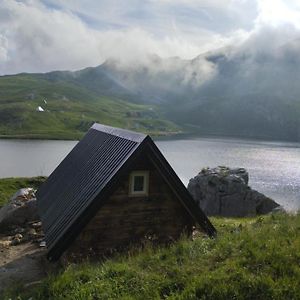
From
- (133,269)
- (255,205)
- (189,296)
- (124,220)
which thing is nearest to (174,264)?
(133,269)

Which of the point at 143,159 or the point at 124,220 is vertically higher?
the point at 143,159

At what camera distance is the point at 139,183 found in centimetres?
1856

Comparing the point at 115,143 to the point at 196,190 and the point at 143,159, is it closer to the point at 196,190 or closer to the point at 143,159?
the point at 143,159

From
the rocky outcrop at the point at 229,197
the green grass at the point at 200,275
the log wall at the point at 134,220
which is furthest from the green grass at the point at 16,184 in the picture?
the green grass at the point at 200,275

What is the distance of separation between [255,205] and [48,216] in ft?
120

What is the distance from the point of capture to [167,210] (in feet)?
62.8

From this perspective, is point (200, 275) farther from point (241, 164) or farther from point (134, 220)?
point (241, 164)

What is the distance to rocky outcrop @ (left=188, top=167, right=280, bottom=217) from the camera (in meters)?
50.8

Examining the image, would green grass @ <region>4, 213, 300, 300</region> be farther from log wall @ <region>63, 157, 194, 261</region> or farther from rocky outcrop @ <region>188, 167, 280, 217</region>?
rocky outcrop @ <region>188, 167, 280, 217</region>

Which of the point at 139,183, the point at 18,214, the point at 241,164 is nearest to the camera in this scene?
the point at 139,183

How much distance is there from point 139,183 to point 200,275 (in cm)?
759

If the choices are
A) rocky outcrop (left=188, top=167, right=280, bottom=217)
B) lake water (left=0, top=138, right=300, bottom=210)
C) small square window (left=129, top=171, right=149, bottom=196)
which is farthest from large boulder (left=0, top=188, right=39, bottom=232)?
lake water (left=0, top=138, right=300, bottom=210)

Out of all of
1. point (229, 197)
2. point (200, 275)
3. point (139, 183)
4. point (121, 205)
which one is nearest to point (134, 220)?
point (121, 205)

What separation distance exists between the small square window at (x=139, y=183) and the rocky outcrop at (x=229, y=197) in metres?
33.4
